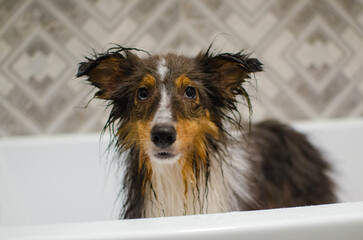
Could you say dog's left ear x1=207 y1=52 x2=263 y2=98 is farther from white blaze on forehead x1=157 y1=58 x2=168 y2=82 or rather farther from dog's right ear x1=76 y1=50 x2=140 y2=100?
dog's right ear x1=76 y1=50 x2=140 y2=100

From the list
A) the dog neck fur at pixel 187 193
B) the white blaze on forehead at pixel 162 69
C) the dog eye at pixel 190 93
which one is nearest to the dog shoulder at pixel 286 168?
the dog neck fur at pixel 187 193

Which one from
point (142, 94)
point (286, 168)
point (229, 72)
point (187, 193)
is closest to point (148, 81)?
point (142, 94)

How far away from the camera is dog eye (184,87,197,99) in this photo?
104 cm

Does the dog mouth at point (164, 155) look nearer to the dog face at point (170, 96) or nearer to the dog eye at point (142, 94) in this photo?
the dog face at point (170, 96)

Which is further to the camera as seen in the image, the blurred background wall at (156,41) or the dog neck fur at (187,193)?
the blurred background wall at (156,41)

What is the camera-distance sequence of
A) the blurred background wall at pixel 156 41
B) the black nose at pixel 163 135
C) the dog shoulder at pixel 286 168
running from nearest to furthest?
the black nose at pixel 163 135
the dog shoulder at pixel 286 168
the blurred background wall at pixel 156 41

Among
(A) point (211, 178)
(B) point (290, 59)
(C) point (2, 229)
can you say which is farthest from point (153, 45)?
(C) point (2, 229)

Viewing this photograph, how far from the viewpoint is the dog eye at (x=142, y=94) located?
1035 mm

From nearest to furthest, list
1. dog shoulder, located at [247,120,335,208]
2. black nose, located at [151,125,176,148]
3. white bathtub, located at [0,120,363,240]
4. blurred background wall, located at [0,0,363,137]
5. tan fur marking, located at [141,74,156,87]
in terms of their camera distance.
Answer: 1. black nose, located at [151,125,176,148]
2. tan fur marking, located at [141,74,156,87]
3. dog shoulder, located at [247,120,335,208]
4. white bathtub, located at [0,120,363,240]
5. blurred background wall, located at [0,0,363,137]

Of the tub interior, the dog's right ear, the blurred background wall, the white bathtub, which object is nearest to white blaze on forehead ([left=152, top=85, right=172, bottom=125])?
the dog's right ear

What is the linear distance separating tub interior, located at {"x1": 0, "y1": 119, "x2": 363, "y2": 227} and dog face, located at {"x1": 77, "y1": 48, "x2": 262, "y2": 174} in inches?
25.9

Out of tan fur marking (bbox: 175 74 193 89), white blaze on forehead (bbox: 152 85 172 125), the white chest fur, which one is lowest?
the white chest fur

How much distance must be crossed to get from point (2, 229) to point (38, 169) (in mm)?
1126

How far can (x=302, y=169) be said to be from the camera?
1.53 m
